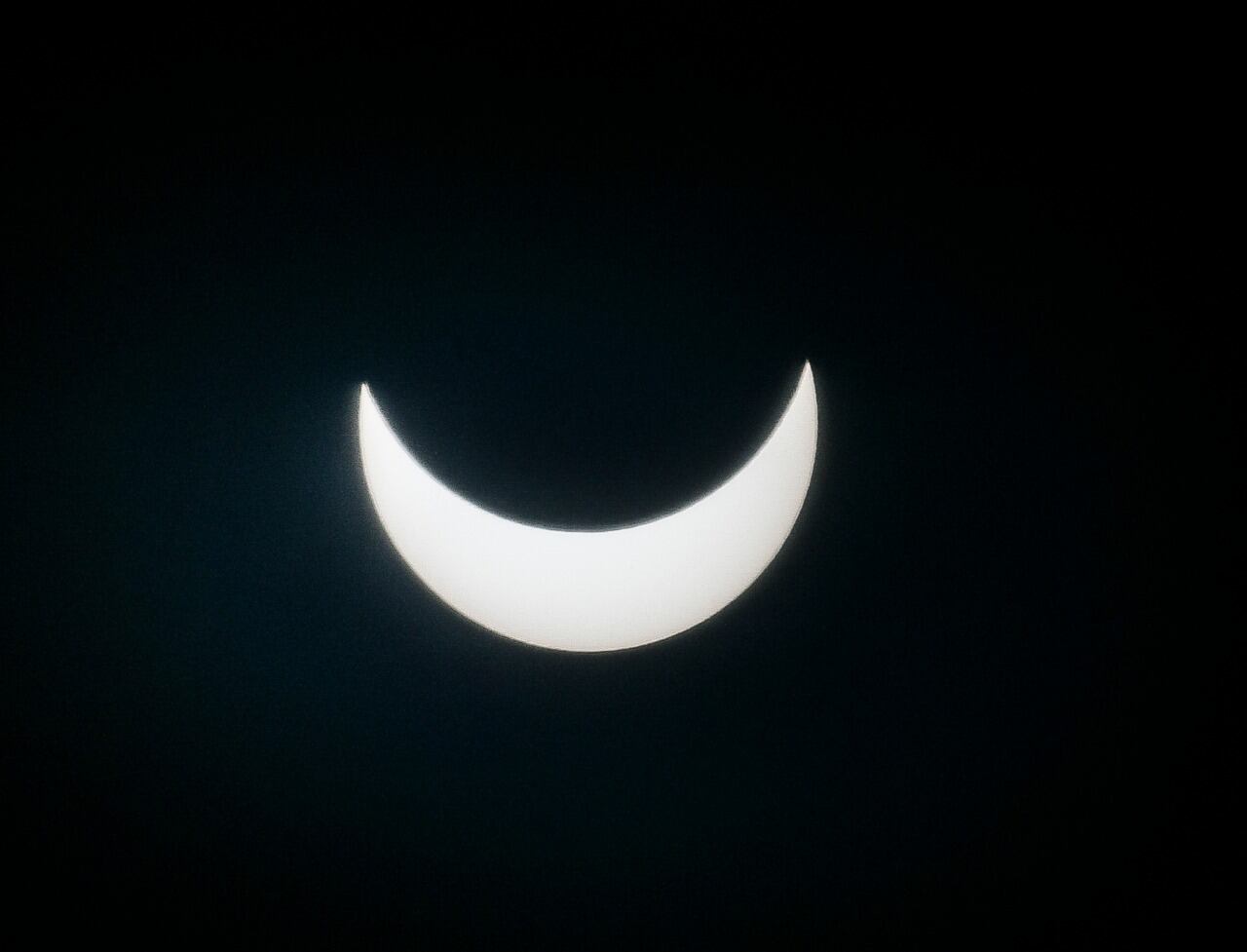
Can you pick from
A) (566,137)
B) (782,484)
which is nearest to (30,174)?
(566,137)

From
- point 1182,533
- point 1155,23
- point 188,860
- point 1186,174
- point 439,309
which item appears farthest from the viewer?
point 188,860

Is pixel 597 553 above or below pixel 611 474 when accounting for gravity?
below

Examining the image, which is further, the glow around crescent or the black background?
the glow around crescent

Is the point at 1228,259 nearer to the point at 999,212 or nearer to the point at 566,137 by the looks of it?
the point at 999,212

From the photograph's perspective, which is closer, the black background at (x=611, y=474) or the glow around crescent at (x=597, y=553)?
the black background at (x=611, y=474)
